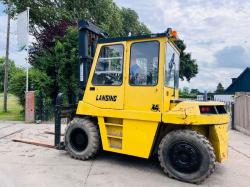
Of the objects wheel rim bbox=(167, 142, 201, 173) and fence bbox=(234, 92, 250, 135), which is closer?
wheel rim bbox=(167, 142, 201, 173)

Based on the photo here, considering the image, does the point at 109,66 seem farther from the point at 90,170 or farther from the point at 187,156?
the point at 187,156

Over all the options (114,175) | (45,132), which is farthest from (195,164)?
(45,132)

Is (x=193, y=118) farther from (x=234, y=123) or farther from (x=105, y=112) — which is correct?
(x=234, y=123)

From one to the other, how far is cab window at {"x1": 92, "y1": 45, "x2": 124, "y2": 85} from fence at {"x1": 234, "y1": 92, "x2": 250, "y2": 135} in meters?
7.04

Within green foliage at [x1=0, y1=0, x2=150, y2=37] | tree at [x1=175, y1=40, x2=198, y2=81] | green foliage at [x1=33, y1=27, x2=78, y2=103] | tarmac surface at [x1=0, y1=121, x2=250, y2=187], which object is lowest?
tarmac surface at [x1=0, y1=121, x2=250, y2=187]

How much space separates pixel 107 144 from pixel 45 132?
477cm

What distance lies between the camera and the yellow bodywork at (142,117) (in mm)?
5715

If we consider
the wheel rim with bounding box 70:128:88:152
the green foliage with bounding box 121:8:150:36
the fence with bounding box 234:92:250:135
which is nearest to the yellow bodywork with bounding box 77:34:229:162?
the wheel rim with bounding box 70:128:88:152

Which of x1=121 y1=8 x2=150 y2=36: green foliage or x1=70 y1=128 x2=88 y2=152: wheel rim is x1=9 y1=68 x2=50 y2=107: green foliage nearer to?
x1=70 y1=128 x2=88 y2=152: wheel rim

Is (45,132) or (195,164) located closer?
(195,164)

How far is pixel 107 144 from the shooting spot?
6.48 m

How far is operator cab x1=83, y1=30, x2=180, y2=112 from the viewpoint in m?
5.90

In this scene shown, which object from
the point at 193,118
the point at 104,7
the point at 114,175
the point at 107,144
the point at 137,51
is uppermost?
the point at 104,7

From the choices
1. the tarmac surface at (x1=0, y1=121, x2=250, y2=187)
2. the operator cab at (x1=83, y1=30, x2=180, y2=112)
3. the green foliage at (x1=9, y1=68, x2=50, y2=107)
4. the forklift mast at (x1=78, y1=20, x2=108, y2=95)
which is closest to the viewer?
the tarmac surface at (x1=0, y1=121, x2=250, y2=187)
